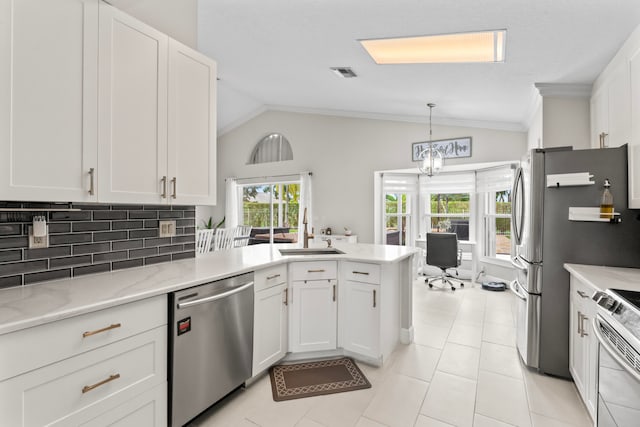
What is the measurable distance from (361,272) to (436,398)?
0.98m

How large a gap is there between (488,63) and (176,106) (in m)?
2.73

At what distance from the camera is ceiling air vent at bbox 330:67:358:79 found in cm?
372

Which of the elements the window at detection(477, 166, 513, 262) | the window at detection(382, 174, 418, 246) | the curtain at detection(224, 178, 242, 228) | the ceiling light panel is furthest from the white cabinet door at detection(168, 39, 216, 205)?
the curtain at detection(224, 178, 242, 228)

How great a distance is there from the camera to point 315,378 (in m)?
2.33

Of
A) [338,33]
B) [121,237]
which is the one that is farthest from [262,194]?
[121,237]

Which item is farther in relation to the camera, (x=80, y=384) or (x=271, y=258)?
(x=271, y=258)

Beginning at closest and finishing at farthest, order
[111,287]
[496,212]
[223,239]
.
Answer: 1. [111,287]
2. [496,212]
3. [223,239]

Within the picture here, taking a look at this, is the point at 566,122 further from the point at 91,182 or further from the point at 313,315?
the point at 91,182

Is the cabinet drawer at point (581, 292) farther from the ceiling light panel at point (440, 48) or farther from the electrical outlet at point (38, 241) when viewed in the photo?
the electrical outlet at point (38, 241)

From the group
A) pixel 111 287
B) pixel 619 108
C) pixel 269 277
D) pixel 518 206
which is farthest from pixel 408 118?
pixel 111 287

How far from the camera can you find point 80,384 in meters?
1.26

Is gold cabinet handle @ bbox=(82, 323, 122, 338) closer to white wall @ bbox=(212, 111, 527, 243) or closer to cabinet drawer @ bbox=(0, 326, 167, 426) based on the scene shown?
cabinet drawer @ bbox=(0, 326, 167, 426)

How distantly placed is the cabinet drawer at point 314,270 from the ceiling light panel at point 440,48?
6.74 ft

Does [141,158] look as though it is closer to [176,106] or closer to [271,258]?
[176,106]
